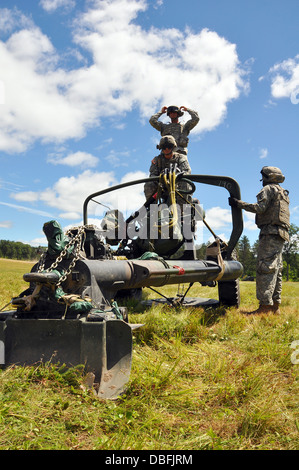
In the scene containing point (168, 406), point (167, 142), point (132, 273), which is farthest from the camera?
point (167, 142)

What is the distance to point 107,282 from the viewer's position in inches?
137

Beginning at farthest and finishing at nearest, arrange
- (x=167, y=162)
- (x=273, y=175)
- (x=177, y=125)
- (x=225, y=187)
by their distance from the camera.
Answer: (x=177, y=125), (x=167, y=162), (x=273, y=175), (x=225, y=187)

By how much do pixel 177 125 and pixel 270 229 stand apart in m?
3.90

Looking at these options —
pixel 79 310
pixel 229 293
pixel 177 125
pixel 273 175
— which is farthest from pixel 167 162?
pixel 79 310

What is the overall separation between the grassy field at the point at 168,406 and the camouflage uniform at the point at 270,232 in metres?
2.56

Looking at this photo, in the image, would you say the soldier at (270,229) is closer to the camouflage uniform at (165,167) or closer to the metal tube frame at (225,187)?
the metal tube frame at (225,187)

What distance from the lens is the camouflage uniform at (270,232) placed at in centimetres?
598

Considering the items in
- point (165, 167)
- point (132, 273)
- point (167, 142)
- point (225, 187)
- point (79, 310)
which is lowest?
point (79, 310)

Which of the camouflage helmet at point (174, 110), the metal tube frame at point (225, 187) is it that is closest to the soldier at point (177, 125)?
the camouflage helmet at point (174, 110)

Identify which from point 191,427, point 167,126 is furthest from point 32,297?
point 167,126

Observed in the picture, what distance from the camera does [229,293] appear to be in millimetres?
6766

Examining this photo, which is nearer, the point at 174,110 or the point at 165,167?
the point at 165,167

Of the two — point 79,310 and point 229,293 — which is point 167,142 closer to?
point 229,293

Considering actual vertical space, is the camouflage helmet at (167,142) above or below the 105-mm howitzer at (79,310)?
above
